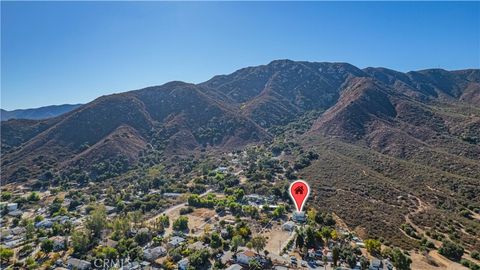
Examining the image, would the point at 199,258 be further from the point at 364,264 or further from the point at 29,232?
the point at 29,232

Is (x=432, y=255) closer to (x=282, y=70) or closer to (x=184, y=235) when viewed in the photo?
(x=184, y=235)

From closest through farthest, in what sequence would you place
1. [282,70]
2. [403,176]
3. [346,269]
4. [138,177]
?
[346,269]
[403,176]
[138,177]
[282,70]

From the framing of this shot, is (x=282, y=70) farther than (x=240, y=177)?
Yes

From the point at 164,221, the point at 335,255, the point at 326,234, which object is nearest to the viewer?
the point at 335,255

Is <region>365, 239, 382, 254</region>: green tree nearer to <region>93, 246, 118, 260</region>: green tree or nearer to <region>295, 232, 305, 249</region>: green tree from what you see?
<region>295, 232, 305, 249</region>: green tree

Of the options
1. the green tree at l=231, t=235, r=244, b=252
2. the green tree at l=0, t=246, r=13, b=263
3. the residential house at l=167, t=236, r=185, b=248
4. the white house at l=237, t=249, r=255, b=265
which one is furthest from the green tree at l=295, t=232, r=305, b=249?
the green tree at l=0, t=246, r=13, b=263

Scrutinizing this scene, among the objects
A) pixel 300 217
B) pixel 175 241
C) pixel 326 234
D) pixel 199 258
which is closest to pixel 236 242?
pixel 199 258

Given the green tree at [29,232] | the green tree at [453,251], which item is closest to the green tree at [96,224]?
the green tree at [29,232]

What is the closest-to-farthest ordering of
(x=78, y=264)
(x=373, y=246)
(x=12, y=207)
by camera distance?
(x=78, y=264) → (x=373, y=246) → (x=12, y=207)

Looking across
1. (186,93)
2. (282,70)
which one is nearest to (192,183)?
(186,93)
